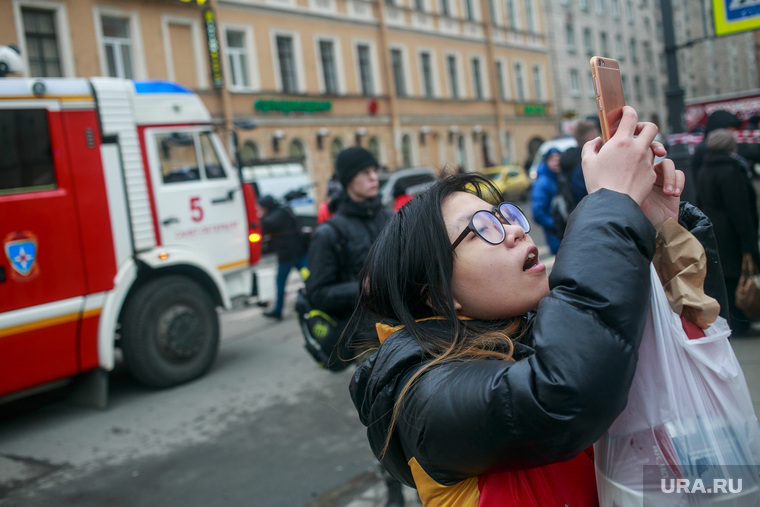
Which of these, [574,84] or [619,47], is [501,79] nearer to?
[574,84]

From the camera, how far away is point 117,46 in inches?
747

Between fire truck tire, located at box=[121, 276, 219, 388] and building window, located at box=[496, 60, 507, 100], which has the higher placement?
building window, located at box=[496, 60, 507, 100]

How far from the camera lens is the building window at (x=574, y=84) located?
36938 mm

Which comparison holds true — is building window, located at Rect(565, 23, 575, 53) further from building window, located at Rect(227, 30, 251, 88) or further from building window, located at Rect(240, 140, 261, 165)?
building window, located at Rect(240, 140, 261, 165)

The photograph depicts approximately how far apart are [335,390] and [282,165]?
1250 cm

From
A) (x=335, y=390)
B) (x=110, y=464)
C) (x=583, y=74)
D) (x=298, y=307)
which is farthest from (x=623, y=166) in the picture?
(x=583, y=74)

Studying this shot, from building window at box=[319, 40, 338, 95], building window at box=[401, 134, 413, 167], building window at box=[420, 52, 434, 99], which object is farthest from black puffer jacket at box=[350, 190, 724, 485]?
building window at box=[420, 52, 434, 99]

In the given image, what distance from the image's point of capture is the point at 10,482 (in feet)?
13.6

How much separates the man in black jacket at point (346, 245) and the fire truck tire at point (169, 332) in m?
2.69

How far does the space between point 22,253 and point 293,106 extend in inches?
758

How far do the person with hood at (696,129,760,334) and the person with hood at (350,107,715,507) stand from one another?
3957 millimetres

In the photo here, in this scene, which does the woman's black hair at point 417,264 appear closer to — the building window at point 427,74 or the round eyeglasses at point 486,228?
the round eyeglasses at point 486,228

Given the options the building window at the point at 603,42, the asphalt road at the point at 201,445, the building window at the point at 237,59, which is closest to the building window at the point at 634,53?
the building window at the point at 603,42

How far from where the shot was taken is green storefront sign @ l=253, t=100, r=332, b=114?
72.7 feet
